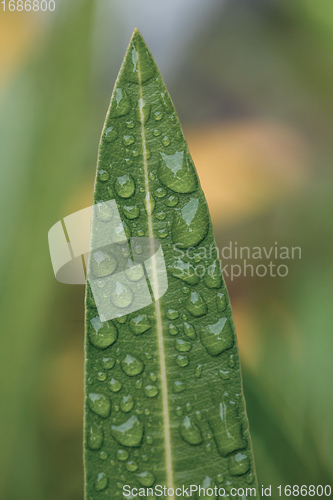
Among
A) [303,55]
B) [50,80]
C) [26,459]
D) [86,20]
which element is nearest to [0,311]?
[26,459]

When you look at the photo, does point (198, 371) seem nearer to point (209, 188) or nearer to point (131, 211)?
point (131, 211)

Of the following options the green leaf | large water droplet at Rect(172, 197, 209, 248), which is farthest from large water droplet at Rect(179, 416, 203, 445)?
large water droplet at Rect(172, 197, 209, 248)

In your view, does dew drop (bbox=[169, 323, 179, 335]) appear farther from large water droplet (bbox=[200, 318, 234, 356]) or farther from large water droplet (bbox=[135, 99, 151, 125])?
large water droplet (bbox=[135, 99, 151, 125])

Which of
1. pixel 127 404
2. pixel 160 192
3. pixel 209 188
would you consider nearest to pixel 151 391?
pixel 127 404

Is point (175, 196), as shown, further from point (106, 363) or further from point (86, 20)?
point (86, 20)

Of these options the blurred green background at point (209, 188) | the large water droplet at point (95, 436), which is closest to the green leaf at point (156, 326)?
the large water droplet at point (95, 436)
